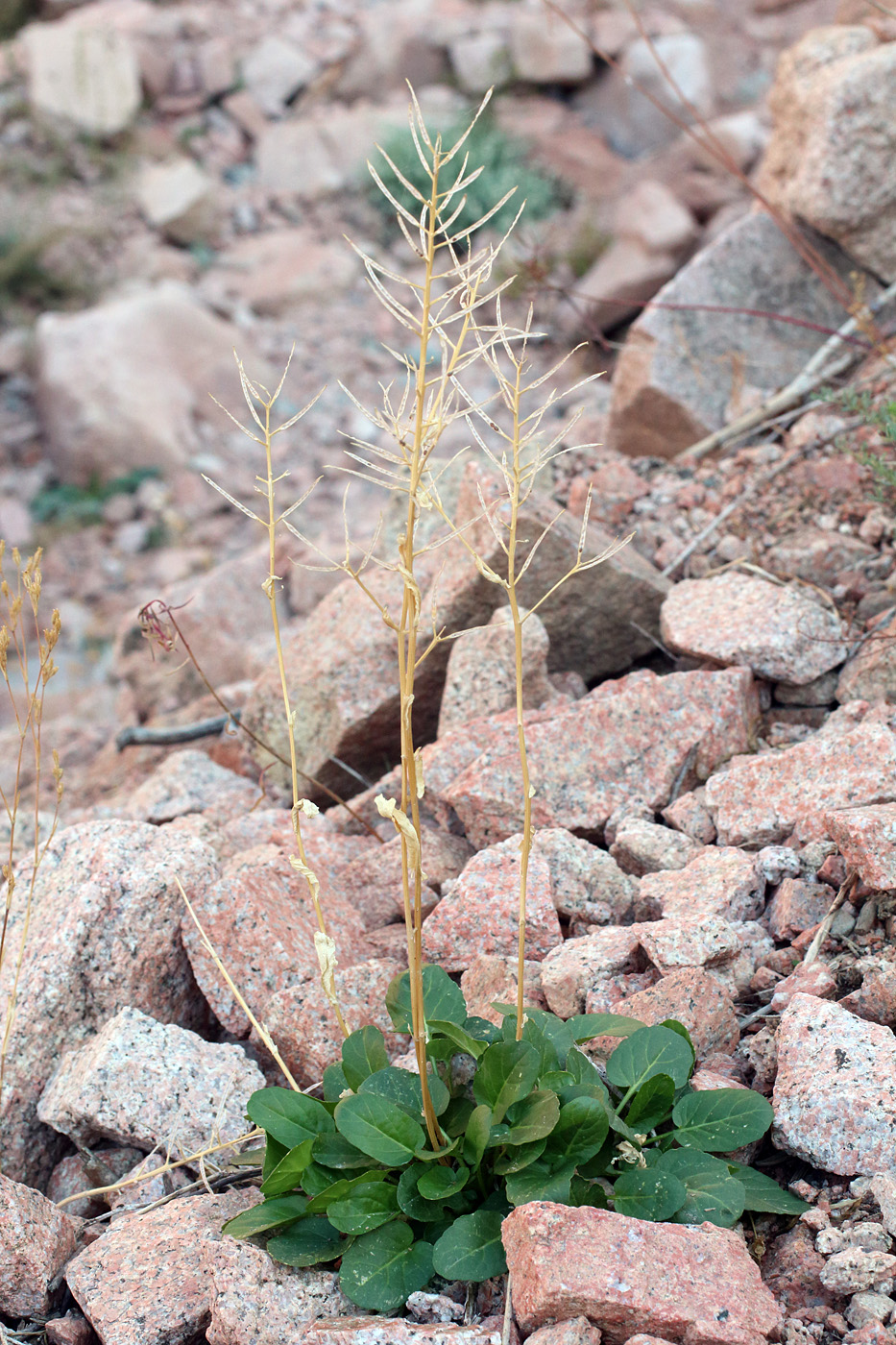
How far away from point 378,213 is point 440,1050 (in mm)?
9818

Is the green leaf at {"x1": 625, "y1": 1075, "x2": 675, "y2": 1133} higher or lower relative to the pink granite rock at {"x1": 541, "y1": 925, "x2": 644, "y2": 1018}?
higher

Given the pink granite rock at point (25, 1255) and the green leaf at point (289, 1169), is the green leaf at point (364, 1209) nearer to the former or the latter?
the green leaf at point (289, 1169)

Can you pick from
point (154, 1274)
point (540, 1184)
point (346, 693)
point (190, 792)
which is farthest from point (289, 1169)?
point (190, 792)

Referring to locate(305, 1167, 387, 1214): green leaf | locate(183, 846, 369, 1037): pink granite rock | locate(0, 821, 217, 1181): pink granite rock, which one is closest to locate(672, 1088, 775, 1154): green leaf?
locate(305, 1167, 387, 1214): green leaf

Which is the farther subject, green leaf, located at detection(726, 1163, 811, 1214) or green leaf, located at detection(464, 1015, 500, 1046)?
green leaf, located at detection(464, 1015, 500, 1046)

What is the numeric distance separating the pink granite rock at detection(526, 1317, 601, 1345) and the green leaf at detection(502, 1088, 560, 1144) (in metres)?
0.23

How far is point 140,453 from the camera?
8.03 metres

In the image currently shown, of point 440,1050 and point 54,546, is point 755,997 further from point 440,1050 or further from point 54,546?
point 54,546

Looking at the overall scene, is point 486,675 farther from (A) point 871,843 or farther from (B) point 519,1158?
(B) point 519,1158

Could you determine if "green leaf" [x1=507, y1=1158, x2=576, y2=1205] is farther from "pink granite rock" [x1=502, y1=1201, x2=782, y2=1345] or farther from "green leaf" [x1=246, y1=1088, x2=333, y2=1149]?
"green leaf" [x1=246, y1=1088, x2=333, y2=1149]

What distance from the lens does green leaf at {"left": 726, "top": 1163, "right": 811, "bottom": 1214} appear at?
1648 mm

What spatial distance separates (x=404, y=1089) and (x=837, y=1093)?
650 mm

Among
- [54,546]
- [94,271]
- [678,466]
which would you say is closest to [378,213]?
[94,271]

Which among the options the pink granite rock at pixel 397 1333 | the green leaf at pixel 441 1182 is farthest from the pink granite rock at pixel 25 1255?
→ the green leaf at pixel 441 1182
